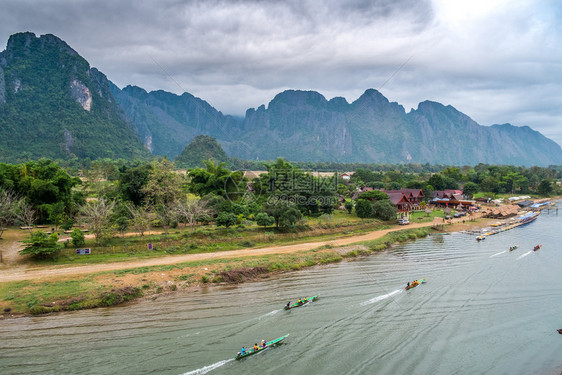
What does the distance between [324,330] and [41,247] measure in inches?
838

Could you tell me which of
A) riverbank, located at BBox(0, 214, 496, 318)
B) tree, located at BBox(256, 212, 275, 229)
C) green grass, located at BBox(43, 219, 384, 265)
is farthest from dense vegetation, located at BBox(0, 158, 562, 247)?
riverbank, located at BBox(0, 214, 496, 318)

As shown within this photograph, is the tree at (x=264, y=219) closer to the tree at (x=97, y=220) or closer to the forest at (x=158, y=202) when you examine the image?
the forest at (x=158, y=202)

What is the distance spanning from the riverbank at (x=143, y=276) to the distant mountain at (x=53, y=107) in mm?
120627

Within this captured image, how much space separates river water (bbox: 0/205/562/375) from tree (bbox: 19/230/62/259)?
25.7ft

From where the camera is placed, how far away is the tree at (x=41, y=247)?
83.5 feet

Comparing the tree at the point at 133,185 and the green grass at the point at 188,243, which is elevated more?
the tree at the point at 133,185

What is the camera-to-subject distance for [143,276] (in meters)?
24.5

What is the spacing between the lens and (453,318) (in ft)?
68.7

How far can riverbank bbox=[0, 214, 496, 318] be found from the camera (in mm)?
20594

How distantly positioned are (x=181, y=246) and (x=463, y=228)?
3774 cm

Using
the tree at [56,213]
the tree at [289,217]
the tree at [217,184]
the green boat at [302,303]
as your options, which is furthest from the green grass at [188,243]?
the tree at [217,184]

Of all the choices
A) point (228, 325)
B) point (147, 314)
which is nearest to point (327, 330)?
point (228, 325)

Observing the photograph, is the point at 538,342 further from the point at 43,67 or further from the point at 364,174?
the point at 43,67

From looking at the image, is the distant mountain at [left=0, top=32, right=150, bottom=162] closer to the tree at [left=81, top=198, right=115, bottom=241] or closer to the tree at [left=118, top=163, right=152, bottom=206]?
the tree at [left=118, top=163, right=152, bottom=206]
